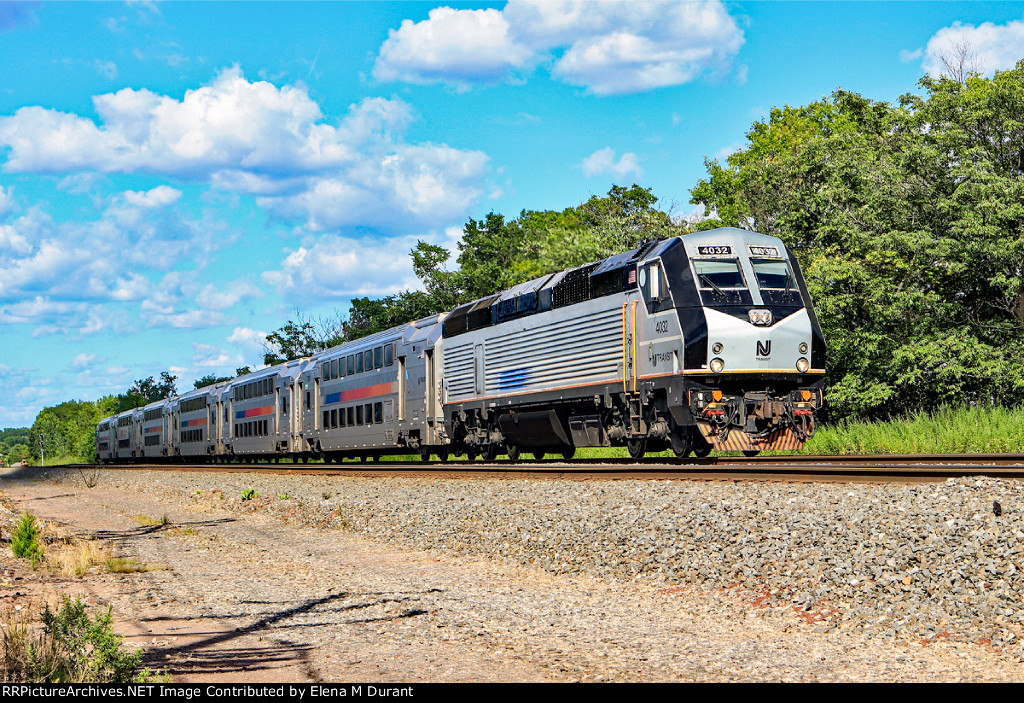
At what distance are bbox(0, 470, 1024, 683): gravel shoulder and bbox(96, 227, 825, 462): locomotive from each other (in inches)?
135

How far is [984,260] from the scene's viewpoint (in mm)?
26609

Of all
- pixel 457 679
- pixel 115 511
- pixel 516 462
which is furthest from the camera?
pixel 516 462

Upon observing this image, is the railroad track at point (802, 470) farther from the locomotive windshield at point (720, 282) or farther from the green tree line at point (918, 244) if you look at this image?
the green tree line at point (918, 244)

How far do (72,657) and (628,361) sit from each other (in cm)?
1355

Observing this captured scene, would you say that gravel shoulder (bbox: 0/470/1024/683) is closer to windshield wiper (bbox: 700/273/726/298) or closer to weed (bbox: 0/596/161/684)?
weed (bbox: 0/596/161/684)

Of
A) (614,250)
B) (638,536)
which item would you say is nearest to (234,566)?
(638,536)

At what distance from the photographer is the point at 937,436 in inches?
853

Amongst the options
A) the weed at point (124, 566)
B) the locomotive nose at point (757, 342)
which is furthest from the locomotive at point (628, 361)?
the weed at point (124, 566)

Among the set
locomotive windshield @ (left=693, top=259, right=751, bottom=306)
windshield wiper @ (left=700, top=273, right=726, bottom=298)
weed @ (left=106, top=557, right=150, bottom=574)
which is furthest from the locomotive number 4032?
weed @ (left=106, top=557, right=150, bottom=574)

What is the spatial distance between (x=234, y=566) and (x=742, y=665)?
7.99 m

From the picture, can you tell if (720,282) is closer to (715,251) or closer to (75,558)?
(715,251)

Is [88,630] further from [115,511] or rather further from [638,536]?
[115,511]

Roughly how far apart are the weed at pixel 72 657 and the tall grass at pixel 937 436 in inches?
717

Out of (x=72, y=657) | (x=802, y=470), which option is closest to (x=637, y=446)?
(x=802, y=470)
